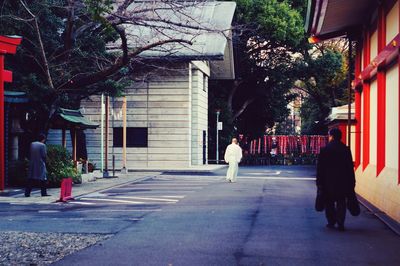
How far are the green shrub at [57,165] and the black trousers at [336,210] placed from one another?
1129 cm

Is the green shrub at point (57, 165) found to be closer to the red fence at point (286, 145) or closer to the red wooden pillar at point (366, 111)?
the red wooden pillar at point (366, 111)

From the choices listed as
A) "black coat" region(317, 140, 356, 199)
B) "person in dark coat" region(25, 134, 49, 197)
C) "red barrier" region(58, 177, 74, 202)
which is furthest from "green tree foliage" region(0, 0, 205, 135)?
"black coat" region(317, 140, 356, 199)

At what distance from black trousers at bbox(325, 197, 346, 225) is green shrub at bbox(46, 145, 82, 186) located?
11.3 metres

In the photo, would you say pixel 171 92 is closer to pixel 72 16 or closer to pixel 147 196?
pixel 72 16

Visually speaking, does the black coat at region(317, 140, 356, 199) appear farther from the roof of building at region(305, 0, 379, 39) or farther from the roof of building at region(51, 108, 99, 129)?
the roof of building at region(51, 108, 99, 129)

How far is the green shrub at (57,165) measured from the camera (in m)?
20.4

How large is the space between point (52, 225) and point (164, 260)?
4.24 metres

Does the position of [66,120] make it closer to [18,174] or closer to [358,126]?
[18,174]

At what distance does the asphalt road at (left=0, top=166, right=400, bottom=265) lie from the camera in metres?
8.29

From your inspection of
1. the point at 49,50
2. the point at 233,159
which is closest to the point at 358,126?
the point at 233,159

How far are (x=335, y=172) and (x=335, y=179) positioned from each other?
13 centimetres

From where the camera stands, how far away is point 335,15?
17828 mm

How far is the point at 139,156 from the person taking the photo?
34.8m

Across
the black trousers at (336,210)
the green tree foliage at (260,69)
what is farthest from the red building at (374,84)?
the green tree foliage at (260,69)
